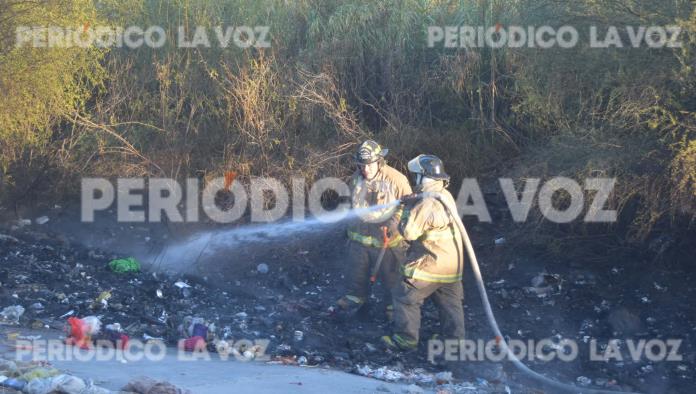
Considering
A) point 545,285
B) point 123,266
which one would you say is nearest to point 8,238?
point 123,266

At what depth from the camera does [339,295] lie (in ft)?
28.8

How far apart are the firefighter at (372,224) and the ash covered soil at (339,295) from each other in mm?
372

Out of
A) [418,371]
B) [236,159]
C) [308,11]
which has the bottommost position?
[418,371]

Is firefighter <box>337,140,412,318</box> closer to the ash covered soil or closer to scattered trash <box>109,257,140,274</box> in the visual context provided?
the ash covered soil

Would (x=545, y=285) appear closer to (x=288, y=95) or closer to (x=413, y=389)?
(x=413, y=389)

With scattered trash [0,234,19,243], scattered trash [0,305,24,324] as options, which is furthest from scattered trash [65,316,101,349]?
scattered trash [0,234,19,243]

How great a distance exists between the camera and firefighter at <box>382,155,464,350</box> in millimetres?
6883

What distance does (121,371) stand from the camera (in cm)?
599

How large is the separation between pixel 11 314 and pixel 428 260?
12.4 feet

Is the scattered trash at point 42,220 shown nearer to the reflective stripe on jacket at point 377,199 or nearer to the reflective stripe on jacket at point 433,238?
the reflective stripe on jacket at point 377,199

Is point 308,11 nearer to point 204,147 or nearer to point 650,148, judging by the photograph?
point 204,147

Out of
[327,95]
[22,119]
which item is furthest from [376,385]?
[22,119]

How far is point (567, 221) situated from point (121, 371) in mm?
4688

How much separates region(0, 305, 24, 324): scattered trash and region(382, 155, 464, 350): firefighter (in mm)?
3340
